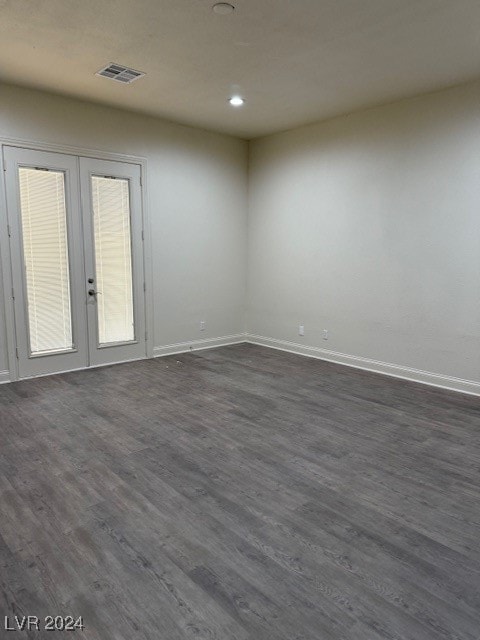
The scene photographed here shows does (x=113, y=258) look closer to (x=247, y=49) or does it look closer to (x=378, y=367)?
(x=247, y=49)

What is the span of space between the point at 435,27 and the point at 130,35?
2.21 m

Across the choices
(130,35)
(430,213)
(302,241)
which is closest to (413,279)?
(430,213)

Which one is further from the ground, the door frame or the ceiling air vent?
the ceiling air vent

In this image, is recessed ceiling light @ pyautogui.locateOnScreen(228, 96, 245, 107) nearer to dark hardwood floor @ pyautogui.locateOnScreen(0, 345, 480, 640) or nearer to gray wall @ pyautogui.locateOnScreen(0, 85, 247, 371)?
gray wall @ pyautogui.locateOnScreen(0, 85, 247, 371)

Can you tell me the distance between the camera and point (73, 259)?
497cm

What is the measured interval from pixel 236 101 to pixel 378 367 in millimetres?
3386

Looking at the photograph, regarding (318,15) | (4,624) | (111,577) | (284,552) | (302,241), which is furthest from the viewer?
(302,241)

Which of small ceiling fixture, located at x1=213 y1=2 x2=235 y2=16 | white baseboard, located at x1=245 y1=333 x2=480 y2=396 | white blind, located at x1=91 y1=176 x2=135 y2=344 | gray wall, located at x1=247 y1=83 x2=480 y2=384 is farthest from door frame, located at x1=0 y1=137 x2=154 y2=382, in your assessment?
white baseboard, located at x1=245 y1=333 x2=480 y2=396

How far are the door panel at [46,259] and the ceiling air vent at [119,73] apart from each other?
1.11 m

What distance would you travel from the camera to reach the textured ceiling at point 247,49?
2.94 meters

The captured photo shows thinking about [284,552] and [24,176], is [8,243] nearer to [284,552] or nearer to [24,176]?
[24,176]

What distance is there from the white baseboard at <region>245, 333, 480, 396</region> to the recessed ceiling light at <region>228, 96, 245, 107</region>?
311cm

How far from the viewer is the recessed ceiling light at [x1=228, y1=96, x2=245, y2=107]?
469 cm

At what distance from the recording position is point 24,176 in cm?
460
